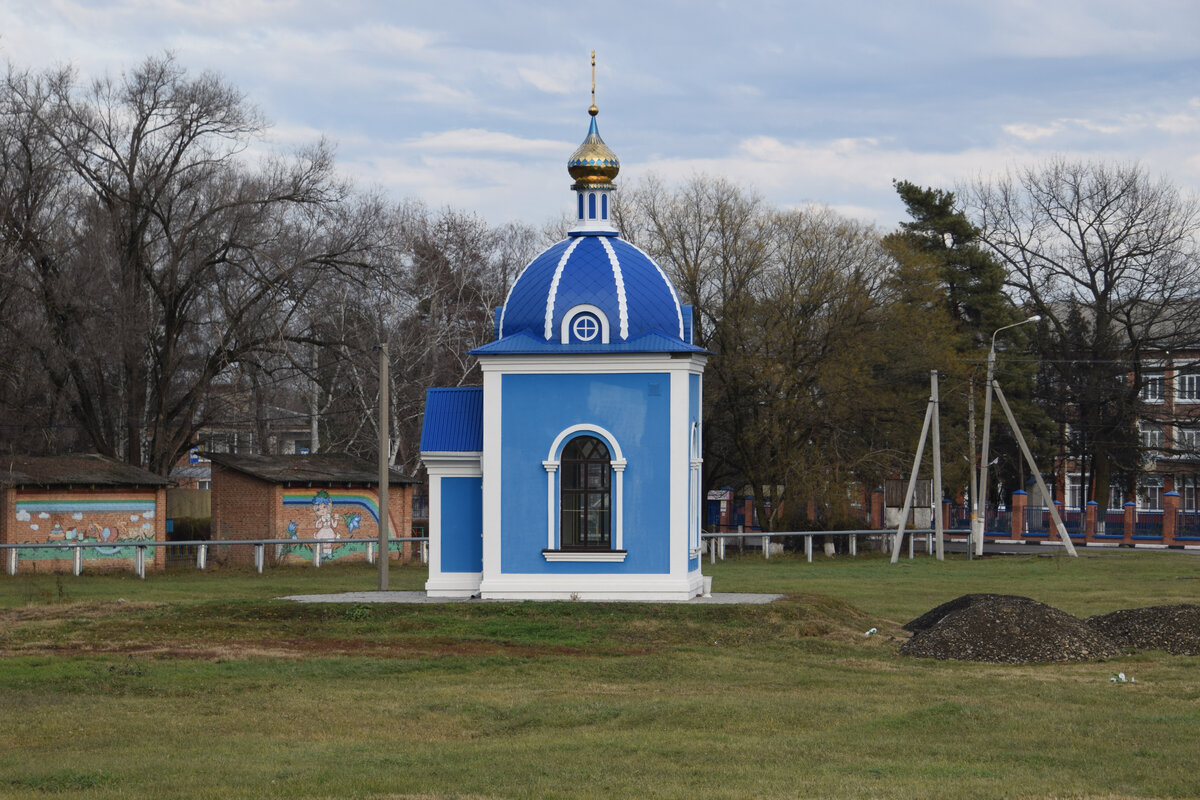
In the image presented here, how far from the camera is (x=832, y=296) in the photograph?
1692 inches

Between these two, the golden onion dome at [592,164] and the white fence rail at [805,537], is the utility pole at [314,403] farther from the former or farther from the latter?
the golden onion dome at [592,164]

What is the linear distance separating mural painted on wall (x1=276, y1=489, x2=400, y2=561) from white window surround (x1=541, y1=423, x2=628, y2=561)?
14.5 metres

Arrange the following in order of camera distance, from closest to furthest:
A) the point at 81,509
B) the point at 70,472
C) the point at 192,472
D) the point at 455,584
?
1. the point at 455,584
2. the point at 81,509
3. the point at 70,472
4. the point at 192,472

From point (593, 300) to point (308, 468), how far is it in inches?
653

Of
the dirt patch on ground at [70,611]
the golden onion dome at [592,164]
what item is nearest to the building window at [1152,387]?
the golden onion dome at [592,164]

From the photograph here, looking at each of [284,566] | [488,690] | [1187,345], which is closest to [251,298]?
[284,566]

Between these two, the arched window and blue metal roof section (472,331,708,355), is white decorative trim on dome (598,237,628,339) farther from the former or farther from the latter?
the arched window

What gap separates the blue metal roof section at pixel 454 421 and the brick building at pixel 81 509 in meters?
11.7

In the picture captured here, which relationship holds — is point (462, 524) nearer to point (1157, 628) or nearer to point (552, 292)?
point (552, 292)

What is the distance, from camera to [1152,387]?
212 feet

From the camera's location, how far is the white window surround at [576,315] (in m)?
21.7

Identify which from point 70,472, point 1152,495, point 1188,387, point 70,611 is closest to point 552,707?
point 70,611

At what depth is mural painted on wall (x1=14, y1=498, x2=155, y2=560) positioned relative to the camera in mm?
31453

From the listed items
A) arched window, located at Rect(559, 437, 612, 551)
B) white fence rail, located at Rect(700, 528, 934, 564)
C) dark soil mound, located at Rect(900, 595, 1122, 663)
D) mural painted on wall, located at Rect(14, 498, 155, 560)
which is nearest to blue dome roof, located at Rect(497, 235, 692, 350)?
arched window, located at Rect(559, 437, 612, 551)
